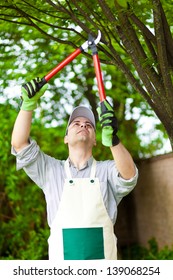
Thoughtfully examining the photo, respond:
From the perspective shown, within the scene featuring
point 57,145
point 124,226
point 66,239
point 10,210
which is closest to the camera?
point 66,239

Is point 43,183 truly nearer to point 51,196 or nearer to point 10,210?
point 51,196

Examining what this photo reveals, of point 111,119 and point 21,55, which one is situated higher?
point 21,55

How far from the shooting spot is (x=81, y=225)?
2.86 m

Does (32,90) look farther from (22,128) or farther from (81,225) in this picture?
(81,225)

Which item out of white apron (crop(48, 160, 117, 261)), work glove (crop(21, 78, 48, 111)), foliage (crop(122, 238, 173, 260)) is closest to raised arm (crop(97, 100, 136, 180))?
white apron (crop(48, 160, 117, 261))

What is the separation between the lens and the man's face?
117 inches

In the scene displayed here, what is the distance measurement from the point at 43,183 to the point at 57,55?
356 centimetres

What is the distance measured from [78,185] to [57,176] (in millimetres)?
134

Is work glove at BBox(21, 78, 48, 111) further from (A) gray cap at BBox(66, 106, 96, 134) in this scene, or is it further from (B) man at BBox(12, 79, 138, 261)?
(A) gray cap at BBox(66, 106, 96, 134)

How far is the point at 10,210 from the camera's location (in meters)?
8.57

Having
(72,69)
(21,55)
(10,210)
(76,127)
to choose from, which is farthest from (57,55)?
(76,127)

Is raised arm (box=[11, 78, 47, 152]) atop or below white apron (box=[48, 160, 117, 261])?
atop

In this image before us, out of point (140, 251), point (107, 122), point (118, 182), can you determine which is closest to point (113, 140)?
point (107, 122)
